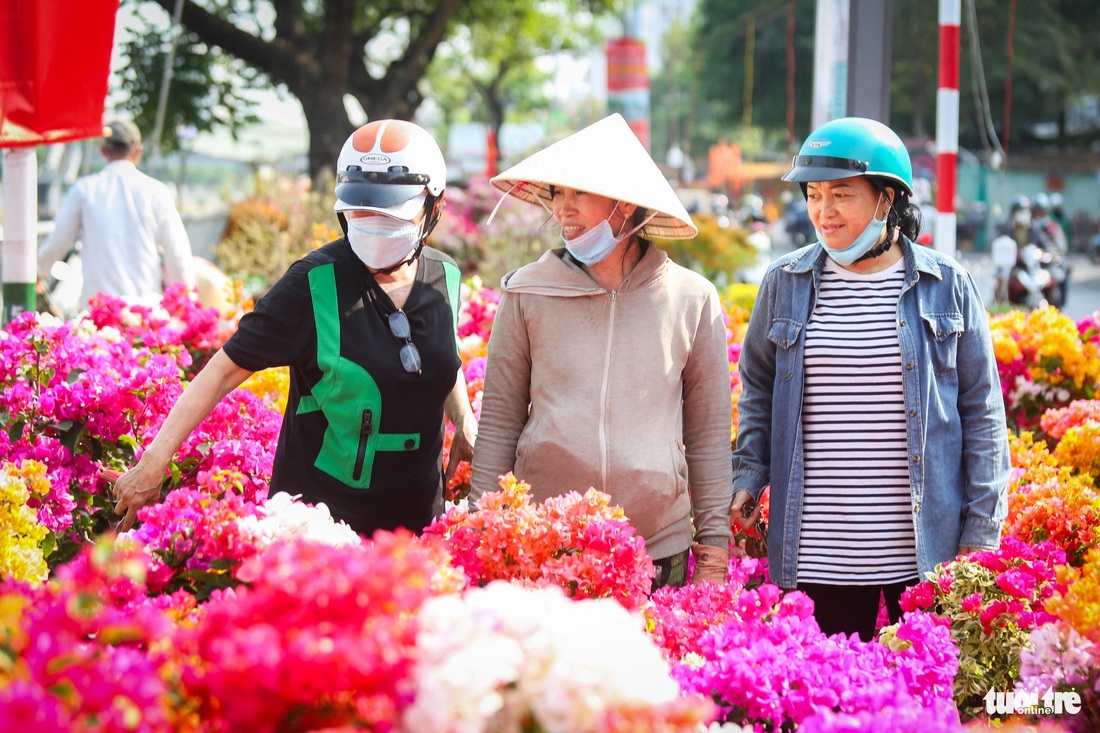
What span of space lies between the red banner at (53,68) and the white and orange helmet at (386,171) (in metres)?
2.02

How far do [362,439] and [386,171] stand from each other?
694mm

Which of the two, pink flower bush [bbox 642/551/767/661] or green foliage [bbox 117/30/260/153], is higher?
green foliage [bbox 117/30/260/153]

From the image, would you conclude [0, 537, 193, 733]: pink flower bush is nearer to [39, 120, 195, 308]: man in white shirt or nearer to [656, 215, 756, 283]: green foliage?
[39, 120, 195, 308]: man in white shirt

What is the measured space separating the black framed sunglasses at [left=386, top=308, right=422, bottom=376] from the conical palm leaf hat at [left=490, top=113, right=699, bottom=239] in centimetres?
51

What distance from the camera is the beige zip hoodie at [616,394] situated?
3031 millimetres

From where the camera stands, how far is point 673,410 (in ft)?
10.3

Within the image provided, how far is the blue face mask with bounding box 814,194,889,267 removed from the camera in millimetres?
3211

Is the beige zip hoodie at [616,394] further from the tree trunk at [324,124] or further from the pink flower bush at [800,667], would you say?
the tree trunk at [324,124]

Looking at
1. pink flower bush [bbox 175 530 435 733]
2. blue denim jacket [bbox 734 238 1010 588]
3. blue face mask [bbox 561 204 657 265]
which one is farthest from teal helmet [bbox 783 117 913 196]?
pink flower bush [bbox 175 530 435 733]

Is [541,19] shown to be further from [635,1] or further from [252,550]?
[252,550]

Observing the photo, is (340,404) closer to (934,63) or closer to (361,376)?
(361,376)

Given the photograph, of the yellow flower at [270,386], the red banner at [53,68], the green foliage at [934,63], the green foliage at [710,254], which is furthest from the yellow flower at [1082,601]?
the green foliage at [934,63]

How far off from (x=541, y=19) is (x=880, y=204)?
20.3 meters

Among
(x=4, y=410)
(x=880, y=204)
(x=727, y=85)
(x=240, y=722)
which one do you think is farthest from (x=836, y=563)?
(x=727, y=85)
